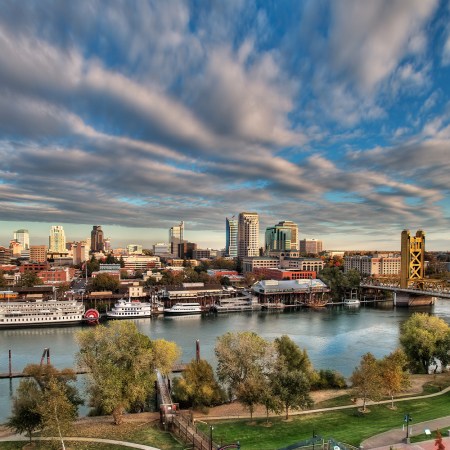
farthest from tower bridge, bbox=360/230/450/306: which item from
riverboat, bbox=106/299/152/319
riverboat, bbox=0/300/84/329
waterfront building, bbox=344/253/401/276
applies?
riverboat, bbox=0/300/84/329

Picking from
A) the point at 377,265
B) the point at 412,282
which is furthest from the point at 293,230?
the point at 412,282

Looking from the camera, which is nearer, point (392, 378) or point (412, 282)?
point (392, 378)

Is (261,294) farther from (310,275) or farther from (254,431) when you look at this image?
(254,431)

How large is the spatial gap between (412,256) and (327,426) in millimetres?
59228

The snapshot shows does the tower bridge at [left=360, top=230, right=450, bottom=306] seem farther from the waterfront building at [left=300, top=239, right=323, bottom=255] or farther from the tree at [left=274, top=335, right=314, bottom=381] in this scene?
the waterfront building at [left=300, top=239, right=323, bottom=255]

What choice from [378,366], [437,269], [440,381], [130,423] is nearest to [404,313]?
[440,381]

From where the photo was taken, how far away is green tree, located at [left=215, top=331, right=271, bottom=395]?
704 inches

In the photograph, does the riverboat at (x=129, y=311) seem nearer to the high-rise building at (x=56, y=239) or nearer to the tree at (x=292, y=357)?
the tree at (x=292, y=357)

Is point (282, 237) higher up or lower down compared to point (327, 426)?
higher up

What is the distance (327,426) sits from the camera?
14.9 meters

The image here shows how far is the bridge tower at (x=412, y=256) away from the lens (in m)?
65.0

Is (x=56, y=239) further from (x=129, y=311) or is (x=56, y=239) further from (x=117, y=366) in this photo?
(x=117, y=366)

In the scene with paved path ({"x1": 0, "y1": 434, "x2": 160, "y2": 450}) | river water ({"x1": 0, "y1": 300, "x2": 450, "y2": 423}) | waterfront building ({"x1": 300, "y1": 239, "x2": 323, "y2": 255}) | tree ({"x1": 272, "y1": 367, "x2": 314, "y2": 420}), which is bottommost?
river water ({"x1": 0, "y1": 300, "x2": 450, "y2": 423})

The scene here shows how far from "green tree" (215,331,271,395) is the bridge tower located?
53.3 meters
